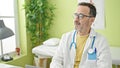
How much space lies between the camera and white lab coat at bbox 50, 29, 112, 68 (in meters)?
1.86

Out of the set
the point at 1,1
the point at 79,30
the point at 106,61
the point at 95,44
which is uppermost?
the point at 1,1

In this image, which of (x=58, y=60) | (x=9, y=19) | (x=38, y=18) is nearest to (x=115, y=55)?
(x=58, y=60)

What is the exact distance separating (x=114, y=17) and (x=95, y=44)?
4.16ft

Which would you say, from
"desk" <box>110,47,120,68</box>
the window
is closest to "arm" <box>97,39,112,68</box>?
"desk" <box>110,47,120,68</box>

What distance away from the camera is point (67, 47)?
79.8 inches

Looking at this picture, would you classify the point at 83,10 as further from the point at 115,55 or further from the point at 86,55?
the point at 115,55

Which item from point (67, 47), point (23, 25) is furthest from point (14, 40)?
point (67, 47)

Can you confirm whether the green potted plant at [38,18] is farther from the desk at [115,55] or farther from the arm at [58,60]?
the arm at [58,60]

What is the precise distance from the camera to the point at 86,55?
6.39ft

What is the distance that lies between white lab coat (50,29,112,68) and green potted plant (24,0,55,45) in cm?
149

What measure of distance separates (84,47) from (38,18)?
67.9 inches

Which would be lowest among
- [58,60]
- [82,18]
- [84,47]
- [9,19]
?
[58,60]

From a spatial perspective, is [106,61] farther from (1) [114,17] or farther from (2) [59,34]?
(2) [59,34]

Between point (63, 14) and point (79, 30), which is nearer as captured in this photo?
point (79, 30)
